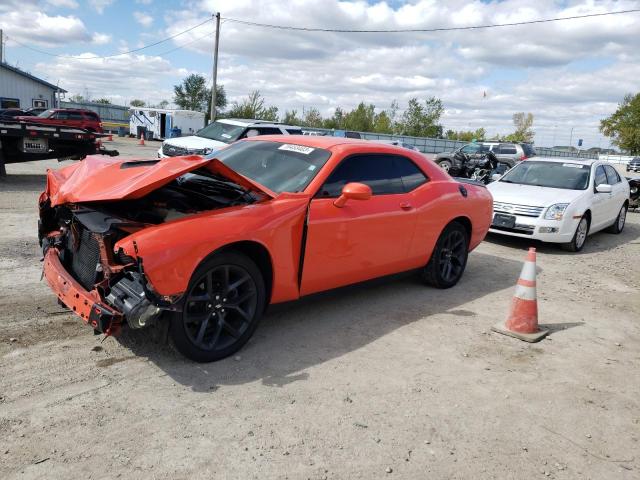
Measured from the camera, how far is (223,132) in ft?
44.5

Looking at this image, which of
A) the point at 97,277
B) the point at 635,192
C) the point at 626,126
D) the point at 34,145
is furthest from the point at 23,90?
the point at 626,126

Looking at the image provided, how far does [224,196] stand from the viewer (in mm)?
4230

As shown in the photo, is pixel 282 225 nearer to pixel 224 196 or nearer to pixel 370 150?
pixel 224 196

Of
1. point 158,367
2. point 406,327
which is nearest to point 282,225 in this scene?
point 158,367

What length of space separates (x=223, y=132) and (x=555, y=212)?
8.48m

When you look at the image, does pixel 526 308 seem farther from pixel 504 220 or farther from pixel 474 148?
pixel 474 148

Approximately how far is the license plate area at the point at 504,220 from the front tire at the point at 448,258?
2.81 m

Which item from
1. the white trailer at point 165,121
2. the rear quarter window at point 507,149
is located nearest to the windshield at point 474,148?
the rear quarter window at point 507,149

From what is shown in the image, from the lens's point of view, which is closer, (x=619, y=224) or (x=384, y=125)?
(x=619, y=224)

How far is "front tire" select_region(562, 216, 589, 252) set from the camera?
880 centimetres

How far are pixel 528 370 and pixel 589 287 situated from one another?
10.8 feet

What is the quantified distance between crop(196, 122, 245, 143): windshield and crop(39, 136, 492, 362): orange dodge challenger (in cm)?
804

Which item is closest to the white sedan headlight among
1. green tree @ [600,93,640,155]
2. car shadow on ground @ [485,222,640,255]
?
car shadow on ground @ [485,222,640,255]

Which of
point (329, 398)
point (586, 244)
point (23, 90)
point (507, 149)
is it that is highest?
point (23, 90)
